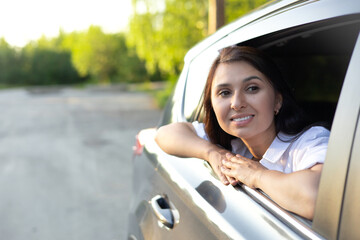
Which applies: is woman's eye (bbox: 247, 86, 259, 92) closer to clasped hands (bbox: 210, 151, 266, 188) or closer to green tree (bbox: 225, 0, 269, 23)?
clasped hands (bbox: 210, 151, 266, 188)

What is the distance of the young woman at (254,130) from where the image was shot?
4.39ft

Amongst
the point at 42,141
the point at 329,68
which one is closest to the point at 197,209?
the point at 329,68

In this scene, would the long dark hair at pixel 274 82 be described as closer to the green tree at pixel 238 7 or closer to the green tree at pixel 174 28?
the green tree at pixel 238 7

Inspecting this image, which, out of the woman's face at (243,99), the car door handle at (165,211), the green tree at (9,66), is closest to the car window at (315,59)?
the woman's face at (243,99)

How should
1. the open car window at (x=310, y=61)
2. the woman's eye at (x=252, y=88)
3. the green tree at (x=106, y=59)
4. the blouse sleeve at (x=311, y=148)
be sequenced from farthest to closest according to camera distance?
1. the green tree at (x=106, y=59)
2. the open car window at (x=310, y=61)
3. the woman's eye at (x=252, y=88)
4. the blouse sleeve at (x=311, y=148)

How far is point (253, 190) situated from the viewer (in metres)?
1.32

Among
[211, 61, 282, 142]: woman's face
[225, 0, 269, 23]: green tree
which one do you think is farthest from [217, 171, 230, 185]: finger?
[225, 0, 269, 23]: green tree

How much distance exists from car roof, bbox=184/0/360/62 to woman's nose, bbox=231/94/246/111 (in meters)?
0.26

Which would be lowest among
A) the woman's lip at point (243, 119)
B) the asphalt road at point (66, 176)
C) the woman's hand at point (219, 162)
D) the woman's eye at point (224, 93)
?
the asphalt road at point (66, 176)

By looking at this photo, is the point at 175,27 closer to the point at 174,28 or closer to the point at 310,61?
the point at 174,28

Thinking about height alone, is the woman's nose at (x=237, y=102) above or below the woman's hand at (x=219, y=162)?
above

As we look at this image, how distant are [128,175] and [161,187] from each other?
4269mm

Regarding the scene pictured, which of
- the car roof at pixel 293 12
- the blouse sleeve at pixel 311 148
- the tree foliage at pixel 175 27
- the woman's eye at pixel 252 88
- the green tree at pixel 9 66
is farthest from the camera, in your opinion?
the green tree at pixel 9 66

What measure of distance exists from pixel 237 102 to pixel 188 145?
40 cm
